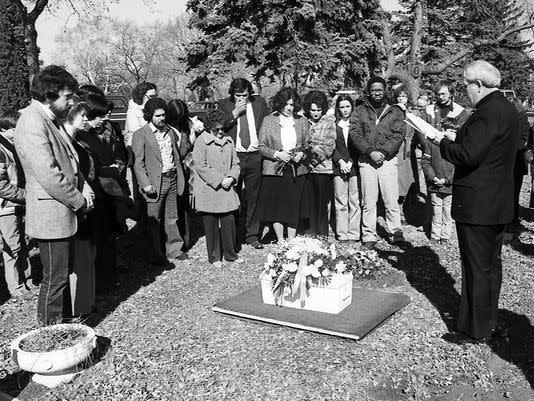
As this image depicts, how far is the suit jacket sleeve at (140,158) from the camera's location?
682 centimetres

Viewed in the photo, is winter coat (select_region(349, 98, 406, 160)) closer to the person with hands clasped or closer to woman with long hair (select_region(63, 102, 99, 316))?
the person with hands clasped

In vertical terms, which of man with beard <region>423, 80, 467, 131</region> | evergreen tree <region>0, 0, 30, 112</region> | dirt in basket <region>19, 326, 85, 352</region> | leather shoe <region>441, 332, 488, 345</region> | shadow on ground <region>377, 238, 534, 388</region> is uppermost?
evergreen tree <region>0, 0, 30, 112</region>

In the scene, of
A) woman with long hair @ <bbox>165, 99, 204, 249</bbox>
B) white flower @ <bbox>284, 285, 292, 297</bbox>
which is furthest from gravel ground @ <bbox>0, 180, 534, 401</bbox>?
woman with long hair @ <bbox>165, 99, 204, 249</bbox>

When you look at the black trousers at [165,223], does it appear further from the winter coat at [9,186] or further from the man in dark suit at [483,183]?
the man in dark suit at [483,183]

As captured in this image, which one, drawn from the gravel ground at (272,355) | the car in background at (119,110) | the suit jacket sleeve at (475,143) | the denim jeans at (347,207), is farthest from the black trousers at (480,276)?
the car in background at (119,110)

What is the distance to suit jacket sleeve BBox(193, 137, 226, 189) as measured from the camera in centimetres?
→ 686

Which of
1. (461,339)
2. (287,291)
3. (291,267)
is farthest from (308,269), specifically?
(461,339)

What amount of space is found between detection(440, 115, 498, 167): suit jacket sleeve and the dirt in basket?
321 cm

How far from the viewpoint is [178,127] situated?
7695mm

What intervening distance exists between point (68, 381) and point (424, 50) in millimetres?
28248

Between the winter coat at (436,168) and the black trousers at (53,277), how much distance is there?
16.7ft

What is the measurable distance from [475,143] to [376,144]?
314cm

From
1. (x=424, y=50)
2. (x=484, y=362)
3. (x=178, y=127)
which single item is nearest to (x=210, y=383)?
(x=484, y=362)

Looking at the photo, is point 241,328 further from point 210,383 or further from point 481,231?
point 481,231
